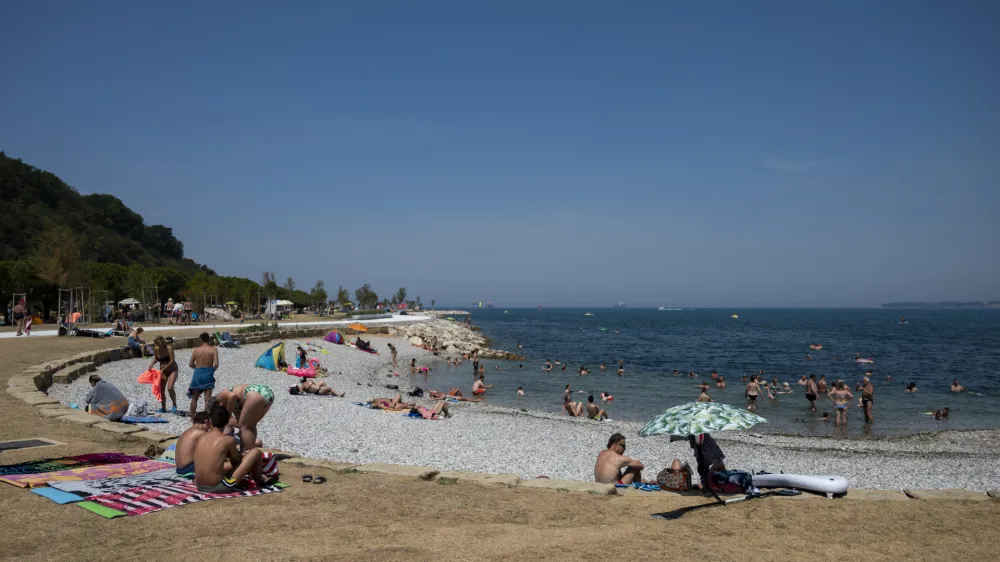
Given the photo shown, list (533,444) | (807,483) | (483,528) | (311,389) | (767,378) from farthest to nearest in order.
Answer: (767,378), (311,389), (533,444), (807,483), (483,528)

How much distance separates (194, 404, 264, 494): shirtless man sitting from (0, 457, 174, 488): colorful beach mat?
3.63ft

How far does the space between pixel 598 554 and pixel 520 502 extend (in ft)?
5.31

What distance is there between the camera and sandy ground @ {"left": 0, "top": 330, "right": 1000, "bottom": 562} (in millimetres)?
4879

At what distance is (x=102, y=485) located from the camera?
621 centimetres

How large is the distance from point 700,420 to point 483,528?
Answer: 295cm

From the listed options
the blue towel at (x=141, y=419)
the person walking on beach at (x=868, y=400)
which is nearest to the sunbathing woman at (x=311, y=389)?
the blue towel at (x=141, y=419)

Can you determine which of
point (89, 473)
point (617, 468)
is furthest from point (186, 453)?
point (617, 468)

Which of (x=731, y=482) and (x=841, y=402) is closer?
(x=731, y=482)

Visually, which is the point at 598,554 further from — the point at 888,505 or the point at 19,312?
the point at 19,312

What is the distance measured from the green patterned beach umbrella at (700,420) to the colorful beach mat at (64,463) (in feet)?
20.4

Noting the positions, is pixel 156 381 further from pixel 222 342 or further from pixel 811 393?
pixel 811 393

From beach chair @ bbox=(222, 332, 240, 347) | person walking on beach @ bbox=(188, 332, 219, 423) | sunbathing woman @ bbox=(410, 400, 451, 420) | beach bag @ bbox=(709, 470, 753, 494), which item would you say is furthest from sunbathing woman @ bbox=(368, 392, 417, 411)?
beach chair @ bbox=(222, 332, 240, 347)

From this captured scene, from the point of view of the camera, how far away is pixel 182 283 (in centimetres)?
5503

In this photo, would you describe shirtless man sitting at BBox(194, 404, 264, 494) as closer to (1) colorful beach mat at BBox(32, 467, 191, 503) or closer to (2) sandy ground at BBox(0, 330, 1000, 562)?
(2) sandy ground at BBox(0, 330, 1000, 562)
